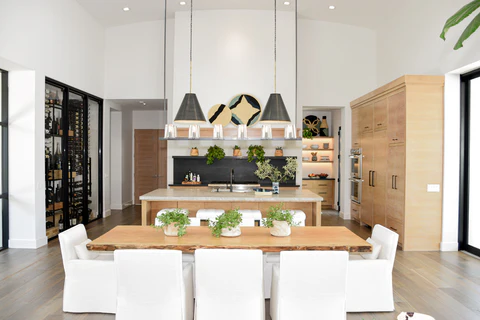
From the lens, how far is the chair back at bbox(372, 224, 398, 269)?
3432mm

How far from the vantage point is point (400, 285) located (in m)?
4.34

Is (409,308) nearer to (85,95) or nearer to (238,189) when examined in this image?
(238,189)

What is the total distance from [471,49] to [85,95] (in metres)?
6.83

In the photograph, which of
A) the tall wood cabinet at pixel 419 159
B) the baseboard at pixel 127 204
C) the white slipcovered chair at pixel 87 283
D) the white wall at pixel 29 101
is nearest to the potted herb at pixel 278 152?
the tall wood cabinet at pixel 419 159

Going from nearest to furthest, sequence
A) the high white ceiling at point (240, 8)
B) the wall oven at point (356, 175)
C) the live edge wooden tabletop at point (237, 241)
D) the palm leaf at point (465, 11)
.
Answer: the live edge wooden tabletop at point (237, 241) → the palm leaf at point (465, 11) → the high white ceiling at point (240, 8) → the wall oven at point (356, 175)

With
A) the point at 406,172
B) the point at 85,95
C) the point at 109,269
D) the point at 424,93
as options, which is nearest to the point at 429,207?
the point at 406,172

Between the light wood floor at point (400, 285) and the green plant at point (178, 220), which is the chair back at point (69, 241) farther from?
the green plant at point (178, 220)

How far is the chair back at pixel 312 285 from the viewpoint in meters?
2.79

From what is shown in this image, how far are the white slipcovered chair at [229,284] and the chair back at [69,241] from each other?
4.24 ft

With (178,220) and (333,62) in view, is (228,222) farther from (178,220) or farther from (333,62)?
(333,62)

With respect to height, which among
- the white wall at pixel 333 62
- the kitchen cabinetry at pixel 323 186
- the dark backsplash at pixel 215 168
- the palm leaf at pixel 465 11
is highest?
the white wall at pixel 333 62

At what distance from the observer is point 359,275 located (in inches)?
135

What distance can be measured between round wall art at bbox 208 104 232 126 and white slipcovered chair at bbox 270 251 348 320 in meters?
5.39

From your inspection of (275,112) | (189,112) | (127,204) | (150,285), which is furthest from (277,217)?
(127,204)
